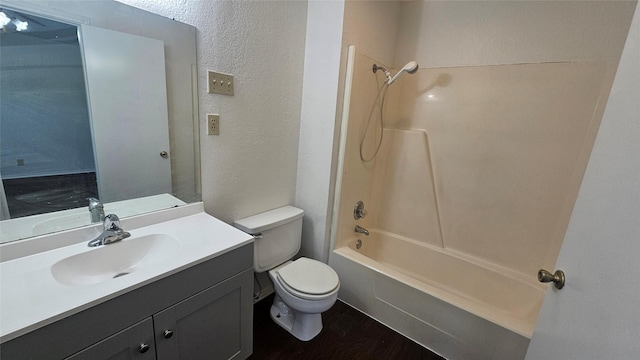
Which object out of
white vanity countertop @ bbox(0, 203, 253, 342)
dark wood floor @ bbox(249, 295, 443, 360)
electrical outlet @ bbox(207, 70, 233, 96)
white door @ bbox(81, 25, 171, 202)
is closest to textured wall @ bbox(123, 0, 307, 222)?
electrical outlet @ bbox(207, 70, 233, 96)

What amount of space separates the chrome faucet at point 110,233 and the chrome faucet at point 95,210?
30mm

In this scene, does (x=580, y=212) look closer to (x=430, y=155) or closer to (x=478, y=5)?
(x=430, y=155)

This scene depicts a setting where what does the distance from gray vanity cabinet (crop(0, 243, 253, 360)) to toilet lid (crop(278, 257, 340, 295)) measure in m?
0.30

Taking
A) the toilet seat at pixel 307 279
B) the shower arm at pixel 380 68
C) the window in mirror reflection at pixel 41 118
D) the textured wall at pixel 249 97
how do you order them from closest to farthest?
the window in mirror reflection at pixel 41 118 → the textured wall at pixel 249 97 → the toilet seat at pixel 307 279 → the shower arm at pixel 380 68

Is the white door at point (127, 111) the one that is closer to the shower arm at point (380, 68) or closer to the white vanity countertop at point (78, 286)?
the white vanity countertop at point (78, 286)

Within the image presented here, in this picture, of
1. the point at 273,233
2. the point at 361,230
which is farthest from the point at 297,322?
the point at 361,230

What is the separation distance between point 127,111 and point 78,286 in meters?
0.71

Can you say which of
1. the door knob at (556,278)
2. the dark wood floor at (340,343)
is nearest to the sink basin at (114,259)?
the dark wood floor at (340,343)

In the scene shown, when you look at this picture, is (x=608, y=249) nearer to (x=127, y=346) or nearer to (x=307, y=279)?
(x=307, y=279)

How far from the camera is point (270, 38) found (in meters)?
Answer: 1.51

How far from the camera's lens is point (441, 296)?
4.75 feet

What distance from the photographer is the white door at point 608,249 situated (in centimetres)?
52

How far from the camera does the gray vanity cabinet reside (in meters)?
0.69

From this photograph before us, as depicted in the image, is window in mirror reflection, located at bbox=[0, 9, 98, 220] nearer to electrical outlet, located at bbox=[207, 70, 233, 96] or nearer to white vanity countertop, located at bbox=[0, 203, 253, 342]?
white vanity countertop, located at bbox=[0, 203, 253, 342]
